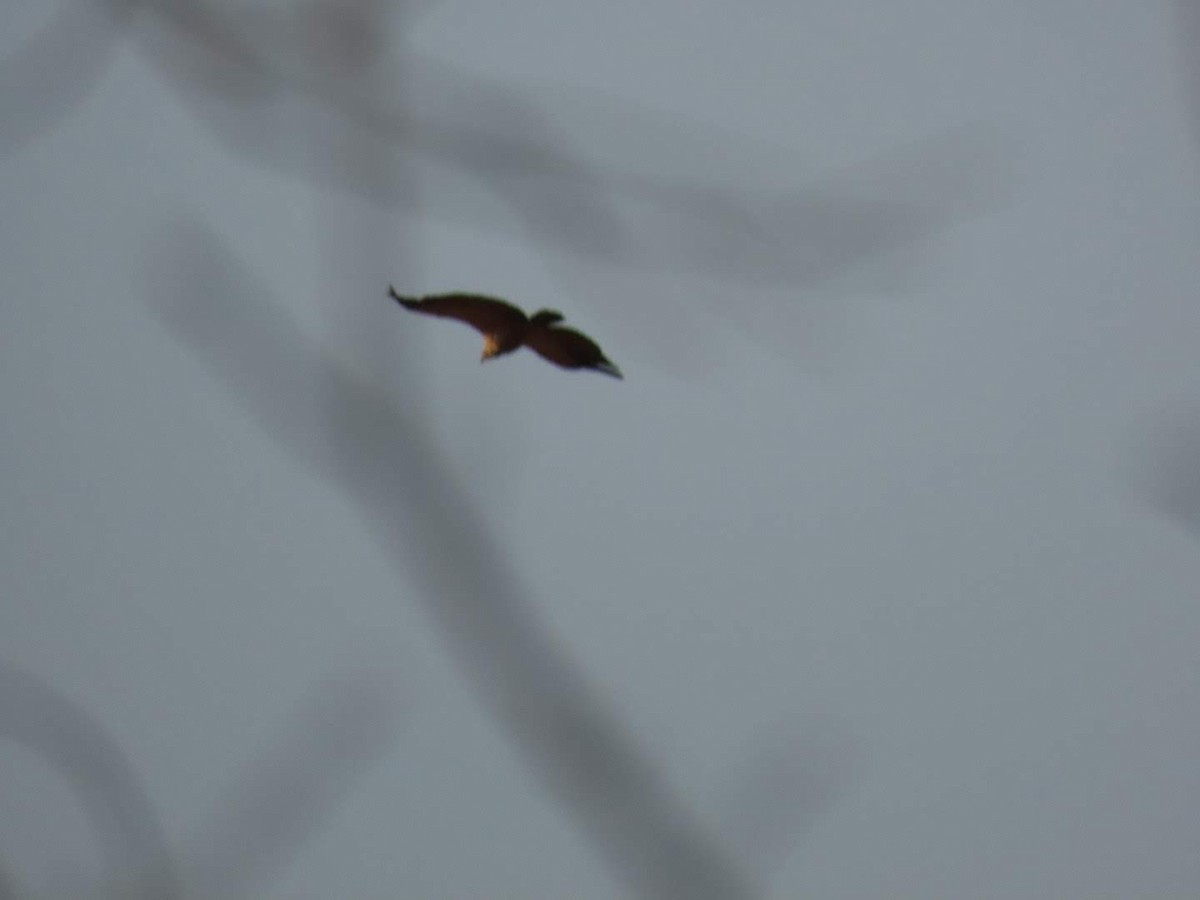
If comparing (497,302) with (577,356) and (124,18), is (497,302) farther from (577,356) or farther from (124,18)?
(124,18)

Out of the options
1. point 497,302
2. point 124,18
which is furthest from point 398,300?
point 124,18

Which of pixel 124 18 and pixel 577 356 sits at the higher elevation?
pixel 124 18
